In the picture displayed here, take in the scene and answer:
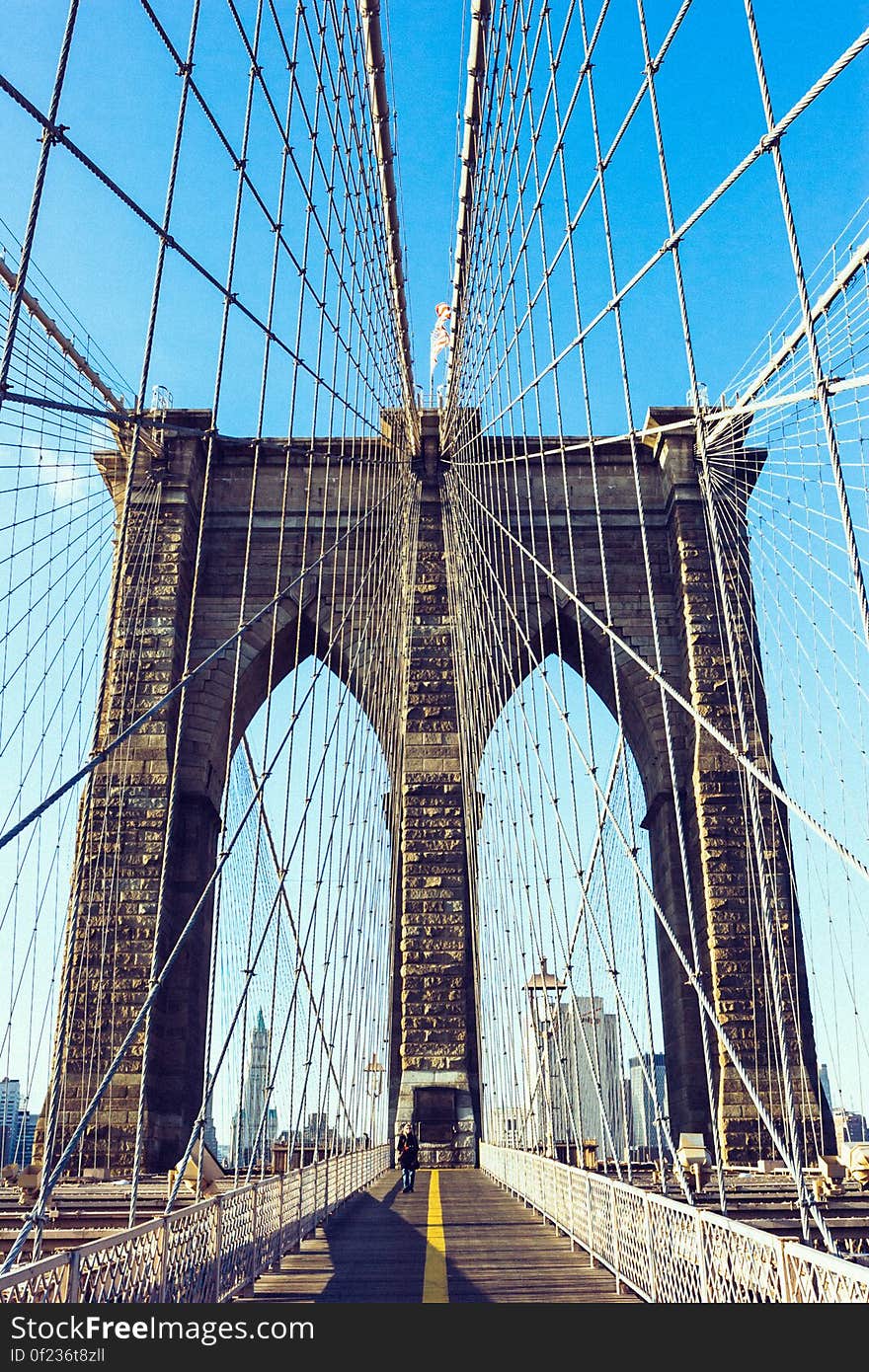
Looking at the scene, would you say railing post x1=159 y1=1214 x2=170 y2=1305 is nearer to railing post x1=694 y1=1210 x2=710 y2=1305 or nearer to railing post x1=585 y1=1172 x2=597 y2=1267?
railing post x1=694 y1=1210 x2=710 y2=1305

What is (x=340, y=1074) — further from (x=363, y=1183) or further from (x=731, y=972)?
(x=731, y=972)

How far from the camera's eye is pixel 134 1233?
14.7 feet

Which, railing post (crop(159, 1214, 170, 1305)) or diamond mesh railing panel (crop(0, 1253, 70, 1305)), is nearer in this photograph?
diamond mesh railing panel (crop(0, 1253, 70, 1305))

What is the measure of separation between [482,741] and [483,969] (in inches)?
147

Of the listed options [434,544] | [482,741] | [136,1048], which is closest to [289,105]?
[434,544]

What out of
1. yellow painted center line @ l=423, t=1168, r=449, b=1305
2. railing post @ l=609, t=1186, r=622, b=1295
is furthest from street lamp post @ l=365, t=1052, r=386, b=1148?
railing post @ l=609, t=1186, r=622, b=1295

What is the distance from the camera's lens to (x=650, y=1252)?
5.70 metres

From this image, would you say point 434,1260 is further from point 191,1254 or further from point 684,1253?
point 684,1253

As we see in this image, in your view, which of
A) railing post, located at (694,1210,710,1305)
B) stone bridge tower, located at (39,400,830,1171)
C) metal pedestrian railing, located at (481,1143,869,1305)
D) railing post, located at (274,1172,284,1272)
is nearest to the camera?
metal pedestrian railing, located at (481,1143,869,1305)

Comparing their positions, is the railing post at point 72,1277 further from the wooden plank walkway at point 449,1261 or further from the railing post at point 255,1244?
the railing post at point 255,1244

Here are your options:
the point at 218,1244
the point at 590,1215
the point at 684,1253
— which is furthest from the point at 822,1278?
the point at 590,1215

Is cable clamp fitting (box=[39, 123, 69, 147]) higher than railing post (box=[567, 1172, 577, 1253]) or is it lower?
higher

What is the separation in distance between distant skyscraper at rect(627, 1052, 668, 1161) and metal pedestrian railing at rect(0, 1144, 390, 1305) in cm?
234

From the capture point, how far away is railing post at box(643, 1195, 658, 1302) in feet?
18.4
